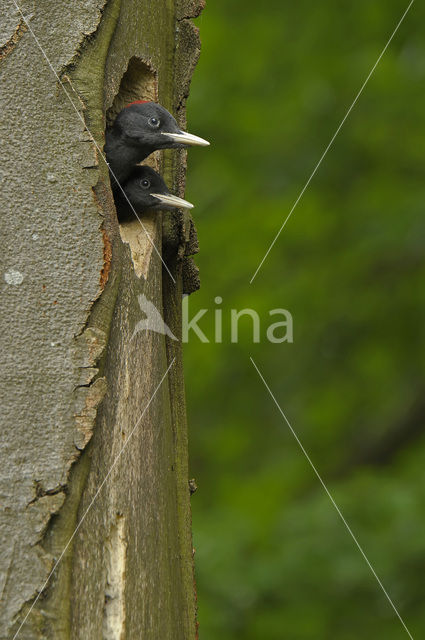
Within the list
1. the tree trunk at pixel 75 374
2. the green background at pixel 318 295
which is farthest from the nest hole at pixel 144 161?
the green background at pixel 318 295

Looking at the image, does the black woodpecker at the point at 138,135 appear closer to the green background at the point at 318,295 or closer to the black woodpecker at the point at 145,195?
the black woodpecker at the point at 145,195

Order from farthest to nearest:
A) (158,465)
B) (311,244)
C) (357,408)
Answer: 1. (357,408)
2. (311,244)
3. (158,465)

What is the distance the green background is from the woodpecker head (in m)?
2.73

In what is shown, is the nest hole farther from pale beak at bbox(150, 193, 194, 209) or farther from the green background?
the green background

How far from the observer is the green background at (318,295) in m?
4.83

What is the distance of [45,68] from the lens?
2100mm

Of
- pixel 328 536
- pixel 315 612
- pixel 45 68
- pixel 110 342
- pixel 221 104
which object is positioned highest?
pixel 45 68

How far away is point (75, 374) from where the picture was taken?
1959mm

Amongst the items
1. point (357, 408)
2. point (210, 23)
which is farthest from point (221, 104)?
point (357, 408)

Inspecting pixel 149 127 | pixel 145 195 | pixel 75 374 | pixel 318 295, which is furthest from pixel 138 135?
pixel 318 295

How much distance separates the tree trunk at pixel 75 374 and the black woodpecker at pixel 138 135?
0.25 m

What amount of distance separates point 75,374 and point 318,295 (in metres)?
4.00

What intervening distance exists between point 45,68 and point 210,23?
428 cm

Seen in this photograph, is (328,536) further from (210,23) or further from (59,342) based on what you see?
(210,23)
